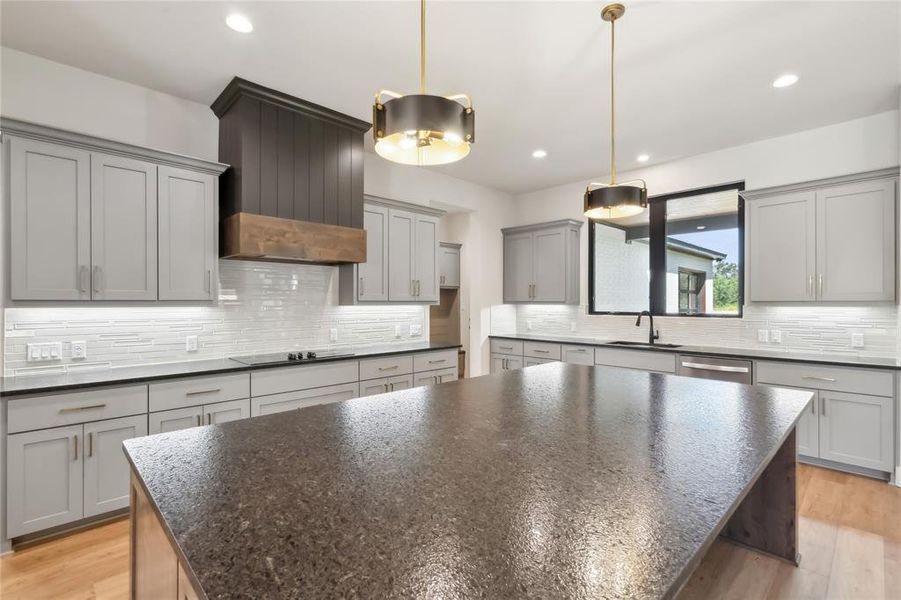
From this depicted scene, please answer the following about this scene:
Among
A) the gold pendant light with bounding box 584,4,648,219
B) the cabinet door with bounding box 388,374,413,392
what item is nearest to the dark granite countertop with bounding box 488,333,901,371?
the cabinet door with bounding box 388,374,413,392

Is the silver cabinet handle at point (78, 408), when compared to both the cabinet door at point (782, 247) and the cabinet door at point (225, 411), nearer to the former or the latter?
the cabinet door at point (225, 411)

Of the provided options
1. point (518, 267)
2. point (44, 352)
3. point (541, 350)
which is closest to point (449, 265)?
point (518, 267)

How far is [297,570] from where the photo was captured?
2.24ft

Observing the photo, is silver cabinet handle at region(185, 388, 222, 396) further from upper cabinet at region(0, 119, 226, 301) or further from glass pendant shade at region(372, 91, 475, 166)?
glass pendant shade at region(372, 91, 475, 166)

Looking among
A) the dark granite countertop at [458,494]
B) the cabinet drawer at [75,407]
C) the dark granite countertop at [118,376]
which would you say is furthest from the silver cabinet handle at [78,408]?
the dark granite countertop at [458,494]

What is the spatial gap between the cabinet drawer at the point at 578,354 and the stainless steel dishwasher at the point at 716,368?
0.88 metres

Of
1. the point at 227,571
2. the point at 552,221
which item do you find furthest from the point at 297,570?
the point at 552,221

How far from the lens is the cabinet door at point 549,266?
17.4 feet

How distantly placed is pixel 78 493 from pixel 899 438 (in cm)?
527

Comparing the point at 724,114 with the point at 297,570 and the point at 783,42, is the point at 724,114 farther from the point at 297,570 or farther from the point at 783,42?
the point at 297,570

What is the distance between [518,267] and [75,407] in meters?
4.63

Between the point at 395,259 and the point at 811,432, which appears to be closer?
the point at 811,432

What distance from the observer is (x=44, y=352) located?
2.62 metres

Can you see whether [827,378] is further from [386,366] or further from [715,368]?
[386,366]
